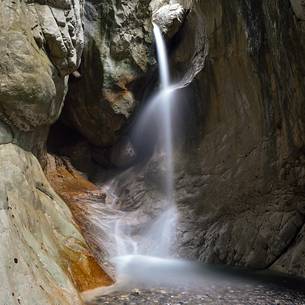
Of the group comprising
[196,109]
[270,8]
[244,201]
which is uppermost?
[270,8]

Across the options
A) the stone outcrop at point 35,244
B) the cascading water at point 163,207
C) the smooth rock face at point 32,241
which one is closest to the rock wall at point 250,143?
the cascading water at point 163,207

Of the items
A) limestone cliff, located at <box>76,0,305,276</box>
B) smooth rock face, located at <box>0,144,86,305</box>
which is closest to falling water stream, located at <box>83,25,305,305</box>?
limestone cliff, located at <box>76,0,305,276</box>

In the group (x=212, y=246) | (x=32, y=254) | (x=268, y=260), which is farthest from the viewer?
(x=212, y=246)

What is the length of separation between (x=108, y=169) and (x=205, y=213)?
254 inches

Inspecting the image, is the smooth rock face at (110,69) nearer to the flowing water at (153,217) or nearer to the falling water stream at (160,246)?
the flowing water at (153,217)

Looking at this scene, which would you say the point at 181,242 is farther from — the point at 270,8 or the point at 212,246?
the point at 270,8

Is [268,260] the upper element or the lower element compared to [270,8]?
lower

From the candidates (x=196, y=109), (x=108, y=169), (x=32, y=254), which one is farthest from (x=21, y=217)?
(x=108, y=169)

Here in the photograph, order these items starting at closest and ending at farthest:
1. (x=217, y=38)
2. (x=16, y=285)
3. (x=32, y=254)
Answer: (x=16, y=285) < (x=32, y=254) < (x=217, y=38)

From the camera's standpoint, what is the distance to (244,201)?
490 inches

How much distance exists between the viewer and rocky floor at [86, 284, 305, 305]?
752cm

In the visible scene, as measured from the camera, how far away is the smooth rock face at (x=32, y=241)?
581 centimetres

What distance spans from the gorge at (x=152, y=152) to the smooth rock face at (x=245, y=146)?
0.05 meters

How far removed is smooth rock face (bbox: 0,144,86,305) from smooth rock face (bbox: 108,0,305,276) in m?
5.06
